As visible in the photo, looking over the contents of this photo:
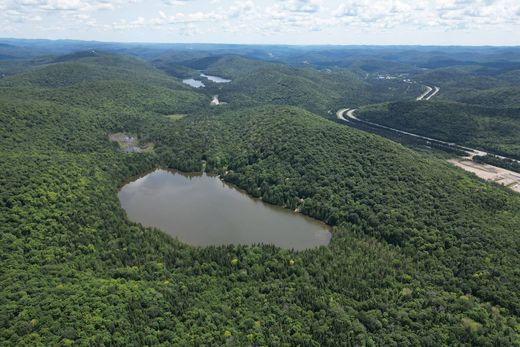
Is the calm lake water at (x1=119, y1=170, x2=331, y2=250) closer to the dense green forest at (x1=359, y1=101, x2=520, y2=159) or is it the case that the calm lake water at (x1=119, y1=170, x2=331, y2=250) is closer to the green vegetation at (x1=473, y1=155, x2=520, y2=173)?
the green vegetation at (x1=473, y1=155, x2=520, y2=173)

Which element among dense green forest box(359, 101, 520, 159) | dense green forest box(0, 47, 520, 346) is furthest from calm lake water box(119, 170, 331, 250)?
dense green forest box(359, 101, 520, 159)

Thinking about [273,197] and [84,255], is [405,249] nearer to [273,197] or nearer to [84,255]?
[273,197]

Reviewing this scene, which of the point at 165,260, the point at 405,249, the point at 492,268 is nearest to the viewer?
the point at 492,268

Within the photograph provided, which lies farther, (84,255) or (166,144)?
(166,144)

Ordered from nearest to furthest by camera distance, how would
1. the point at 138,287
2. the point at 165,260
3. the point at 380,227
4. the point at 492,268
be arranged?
the point at 138,287, the point at 492,268, the point at 165,260, the point at 380,227

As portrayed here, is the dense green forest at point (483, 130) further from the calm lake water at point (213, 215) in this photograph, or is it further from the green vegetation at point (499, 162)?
the calm lake water at point (213, 215)

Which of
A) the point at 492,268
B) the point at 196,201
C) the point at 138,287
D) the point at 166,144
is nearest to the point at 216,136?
the point at 166,144

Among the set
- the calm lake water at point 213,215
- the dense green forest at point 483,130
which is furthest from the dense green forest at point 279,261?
the dense green forest at point 483,130
